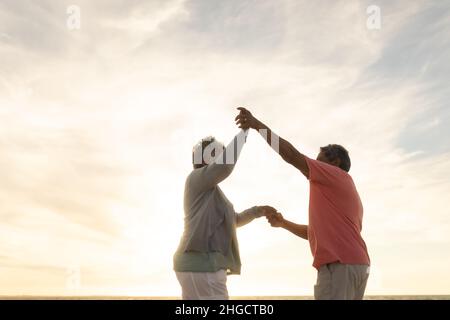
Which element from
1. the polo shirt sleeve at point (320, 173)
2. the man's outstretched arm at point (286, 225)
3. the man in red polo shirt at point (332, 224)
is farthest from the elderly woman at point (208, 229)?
Result: the man's outstretched arm at point (286, 225)

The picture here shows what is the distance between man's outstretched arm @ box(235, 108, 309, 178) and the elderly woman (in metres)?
0.23

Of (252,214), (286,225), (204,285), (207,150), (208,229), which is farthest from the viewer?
(286,225)

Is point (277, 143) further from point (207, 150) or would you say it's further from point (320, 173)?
point (207, 150)

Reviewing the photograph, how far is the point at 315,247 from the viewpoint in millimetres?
5734

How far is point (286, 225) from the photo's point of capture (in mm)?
7344

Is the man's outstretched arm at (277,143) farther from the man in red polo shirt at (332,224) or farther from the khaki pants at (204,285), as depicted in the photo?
the khaki pants at (204,285)

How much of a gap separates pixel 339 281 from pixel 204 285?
1.33m

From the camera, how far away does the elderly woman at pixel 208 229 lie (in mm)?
5375

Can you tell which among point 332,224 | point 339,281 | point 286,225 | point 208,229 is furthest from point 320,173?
point 286,225

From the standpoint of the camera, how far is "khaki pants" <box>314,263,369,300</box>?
18.1ft
